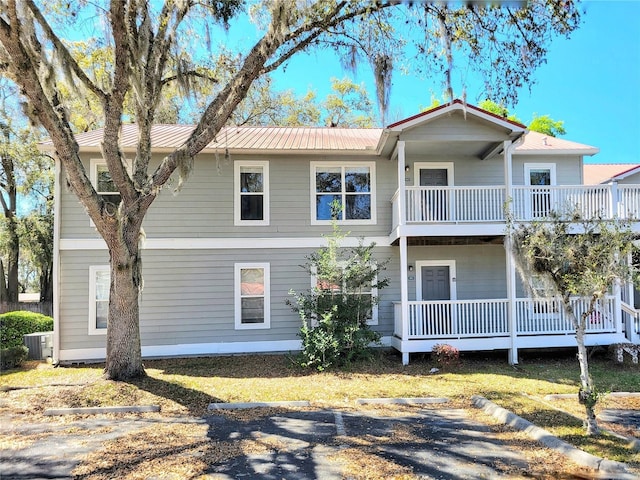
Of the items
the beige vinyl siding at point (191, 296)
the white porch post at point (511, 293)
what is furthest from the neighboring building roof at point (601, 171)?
the beige vinyl siding at point (191, 296)

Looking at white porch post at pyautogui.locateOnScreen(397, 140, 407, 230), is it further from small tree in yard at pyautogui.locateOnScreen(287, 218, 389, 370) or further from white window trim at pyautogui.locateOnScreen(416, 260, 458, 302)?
white window trim at pyautogui.locateOnScreen(416, 260, 458, 302)

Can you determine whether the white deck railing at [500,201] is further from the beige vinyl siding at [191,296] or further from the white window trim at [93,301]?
the white window trim at [93,301]

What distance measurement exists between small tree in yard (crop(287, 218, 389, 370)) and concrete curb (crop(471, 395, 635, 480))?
11.2 feet

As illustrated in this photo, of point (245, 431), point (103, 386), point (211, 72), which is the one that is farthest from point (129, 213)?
point (245, 431)

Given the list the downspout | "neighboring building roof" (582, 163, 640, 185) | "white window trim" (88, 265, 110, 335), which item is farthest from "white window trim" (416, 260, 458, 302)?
the downspout

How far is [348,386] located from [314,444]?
10.5ft

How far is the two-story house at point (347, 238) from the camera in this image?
10023mm

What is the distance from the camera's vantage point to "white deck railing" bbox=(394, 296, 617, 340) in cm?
999

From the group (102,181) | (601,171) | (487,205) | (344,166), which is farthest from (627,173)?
(102,181)

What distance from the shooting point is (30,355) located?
1126 centimetres

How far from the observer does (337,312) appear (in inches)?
380

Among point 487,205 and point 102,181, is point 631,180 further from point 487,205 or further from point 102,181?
point 102,181

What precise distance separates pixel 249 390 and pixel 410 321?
432 cm

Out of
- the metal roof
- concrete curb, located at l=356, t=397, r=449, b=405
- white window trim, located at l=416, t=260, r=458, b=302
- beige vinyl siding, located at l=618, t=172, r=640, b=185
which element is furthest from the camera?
beige vinyl siding, located at l=618, t=172, r=640, b=185
